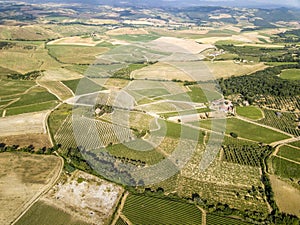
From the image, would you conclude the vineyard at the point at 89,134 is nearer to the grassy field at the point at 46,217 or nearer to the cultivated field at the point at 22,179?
the cultivated field at the point at 22,179

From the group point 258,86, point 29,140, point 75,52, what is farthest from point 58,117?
point 75,52

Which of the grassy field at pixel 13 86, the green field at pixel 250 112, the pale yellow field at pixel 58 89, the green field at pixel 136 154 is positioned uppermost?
the green field at pixel 250 112

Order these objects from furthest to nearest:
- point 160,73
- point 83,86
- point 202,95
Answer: point 160,73 < point 83,86 < point 202,95

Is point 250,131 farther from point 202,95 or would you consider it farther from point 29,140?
point 29,140

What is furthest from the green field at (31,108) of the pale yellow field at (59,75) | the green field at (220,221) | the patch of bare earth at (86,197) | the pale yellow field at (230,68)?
the pale yellow field at (230,68)

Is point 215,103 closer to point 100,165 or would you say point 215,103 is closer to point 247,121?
point 247,121

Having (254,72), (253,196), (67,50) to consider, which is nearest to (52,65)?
(67,50)
